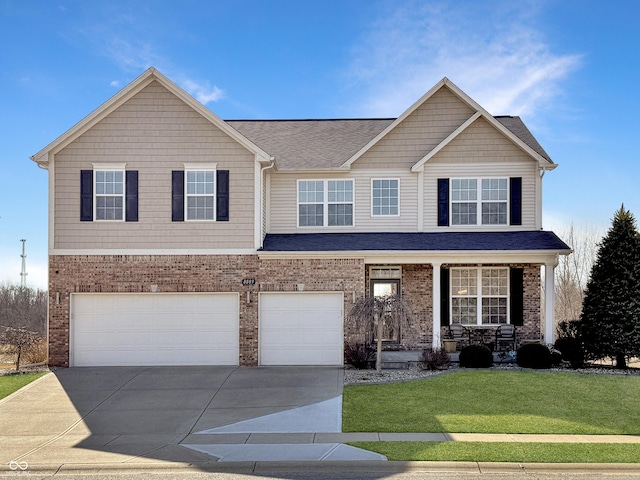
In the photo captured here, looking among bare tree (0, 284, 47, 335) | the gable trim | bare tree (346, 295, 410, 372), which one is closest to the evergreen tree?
the gable trim

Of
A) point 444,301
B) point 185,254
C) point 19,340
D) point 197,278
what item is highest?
point 185,254

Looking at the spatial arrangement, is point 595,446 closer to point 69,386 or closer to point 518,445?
point 518,445

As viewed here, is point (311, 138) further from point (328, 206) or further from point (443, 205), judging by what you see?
point (443, 205)

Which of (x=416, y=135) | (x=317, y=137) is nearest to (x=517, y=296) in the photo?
(x=416, y=135)

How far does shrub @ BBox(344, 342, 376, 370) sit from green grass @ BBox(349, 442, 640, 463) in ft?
22.1

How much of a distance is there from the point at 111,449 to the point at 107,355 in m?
7.96

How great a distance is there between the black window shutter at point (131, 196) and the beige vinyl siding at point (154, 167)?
13 centimetres

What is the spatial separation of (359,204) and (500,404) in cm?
886

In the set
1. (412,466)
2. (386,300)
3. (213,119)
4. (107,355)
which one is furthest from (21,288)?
(412,466)

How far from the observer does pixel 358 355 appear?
54.4 ft

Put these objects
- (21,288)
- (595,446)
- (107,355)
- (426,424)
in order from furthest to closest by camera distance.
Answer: (21,288)
(107,355)
(426,424)
(595,446)

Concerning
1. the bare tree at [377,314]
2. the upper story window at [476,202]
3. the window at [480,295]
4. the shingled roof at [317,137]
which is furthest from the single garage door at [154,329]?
the upper story window at [476,202]

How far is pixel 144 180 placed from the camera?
17.7 meters

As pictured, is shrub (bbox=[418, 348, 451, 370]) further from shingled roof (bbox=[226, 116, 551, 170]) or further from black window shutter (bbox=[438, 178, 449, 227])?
shingled roof (bbox=[226, 116, 551, 170])
